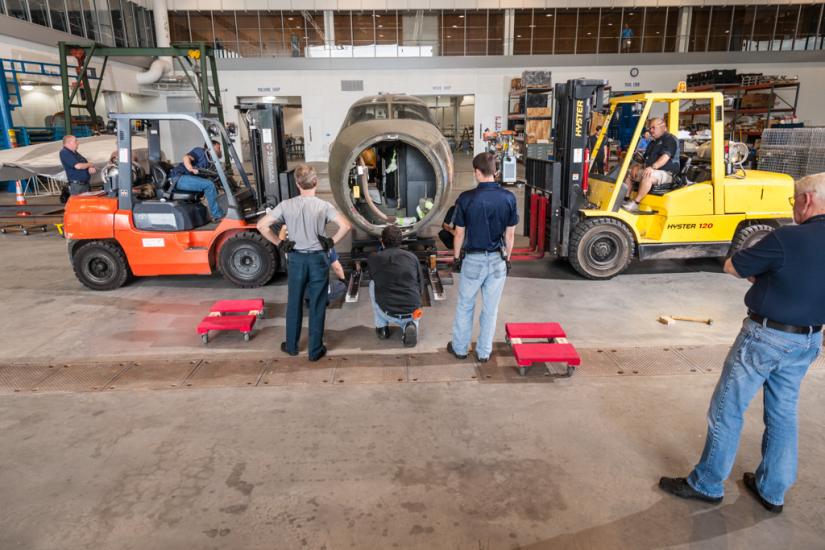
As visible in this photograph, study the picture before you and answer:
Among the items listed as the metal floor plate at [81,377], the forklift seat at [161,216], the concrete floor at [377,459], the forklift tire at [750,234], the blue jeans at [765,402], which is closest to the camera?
the blue jeans at [765,402]

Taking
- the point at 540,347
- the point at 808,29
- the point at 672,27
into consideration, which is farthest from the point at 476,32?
the point at 540,347

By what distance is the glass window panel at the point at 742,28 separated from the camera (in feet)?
84.6

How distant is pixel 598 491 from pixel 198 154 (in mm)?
6636

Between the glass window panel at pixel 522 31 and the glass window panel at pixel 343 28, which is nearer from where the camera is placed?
the glass window panel at pixel 343 28

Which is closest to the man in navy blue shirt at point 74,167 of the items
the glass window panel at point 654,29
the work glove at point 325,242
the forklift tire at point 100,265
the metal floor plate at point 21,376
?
the forklift tire at point 100,265

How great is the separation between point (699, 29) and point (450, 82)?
1244 centimetres

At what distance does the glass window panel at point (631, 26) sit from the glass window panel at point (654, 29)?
28 centimetres

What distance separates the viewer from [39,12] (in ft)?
60.3

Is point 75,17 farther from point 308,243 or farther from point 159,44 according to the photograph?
point 308,243

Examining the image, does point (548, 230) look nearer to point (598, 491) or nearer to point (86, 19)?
point (598, 491)

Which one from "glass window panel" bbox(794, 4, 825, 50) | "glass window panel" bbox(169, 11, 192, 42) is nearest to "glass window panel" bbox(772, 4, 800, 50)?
"glass window panel" bbox(794, 4, 825, 50)

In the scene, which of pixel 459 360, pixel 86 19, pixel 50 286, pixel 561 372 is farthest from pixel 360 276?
pixel 86 19

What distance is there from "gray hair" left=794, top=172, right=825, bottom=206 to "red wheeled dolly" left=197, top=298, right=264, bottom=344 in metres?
4.69

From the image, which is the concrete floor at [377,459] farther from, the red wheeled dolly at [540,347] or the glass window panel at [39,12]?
the glass window panel at [39,12]
